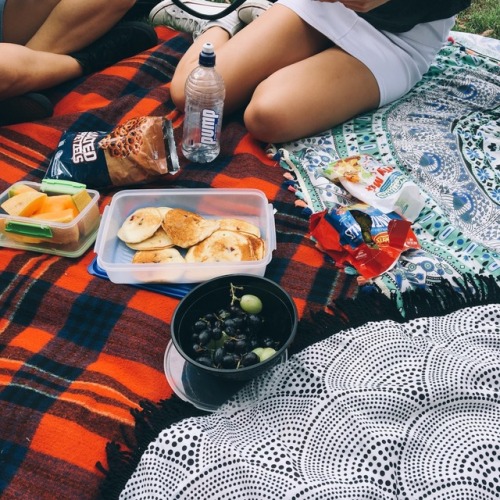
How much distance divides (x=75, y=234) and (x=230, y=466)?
2.23 feet

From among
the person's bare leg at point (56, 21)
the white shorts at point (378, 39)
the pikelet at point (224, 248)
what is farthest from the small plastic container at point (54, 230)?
the white shorts at point (378, 39)

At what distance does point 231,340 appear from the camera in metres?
0.98

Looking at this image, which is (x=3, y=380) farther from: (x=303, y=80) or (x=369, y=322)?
(x=303, y=80)

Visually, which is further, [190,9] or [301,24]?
[190,9]

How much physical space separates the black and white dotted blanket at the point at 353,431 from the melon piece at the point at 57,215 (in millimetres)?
583

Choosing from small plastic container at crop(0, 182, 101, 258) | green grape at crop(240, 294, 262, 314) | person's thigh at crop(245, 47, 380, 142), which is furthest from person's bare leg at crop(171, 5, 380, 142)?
green grape at crop(240, 294, 262, 314)

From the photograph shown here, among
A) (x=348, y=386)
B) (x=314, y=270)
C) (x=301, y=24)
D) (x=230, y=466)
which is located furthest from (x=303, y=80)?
(x=230, y=466)

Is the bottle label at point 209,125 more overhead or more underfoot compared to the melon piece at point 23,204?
more overhead

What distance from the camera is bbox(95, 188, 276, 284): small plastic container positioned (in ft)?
3.94

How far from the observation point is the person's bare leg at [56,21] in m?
1.79

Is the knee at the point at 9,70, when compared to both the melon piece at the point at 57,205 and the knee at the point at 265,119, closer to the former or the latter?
the melon piece at the point at 57,205

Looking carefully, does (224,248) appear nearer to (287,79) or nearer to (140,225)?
(140,225)

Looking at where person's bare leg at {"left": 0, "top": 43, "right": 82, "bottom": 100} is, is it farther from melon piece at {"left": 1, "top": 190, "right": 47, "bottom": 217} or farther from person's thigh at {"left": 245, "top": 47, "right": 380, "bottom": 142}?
person's thigh at {"left": 245, "top": 47, "right": 380, "bottom": 142}

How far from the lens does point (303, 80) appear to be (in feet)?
5.15
